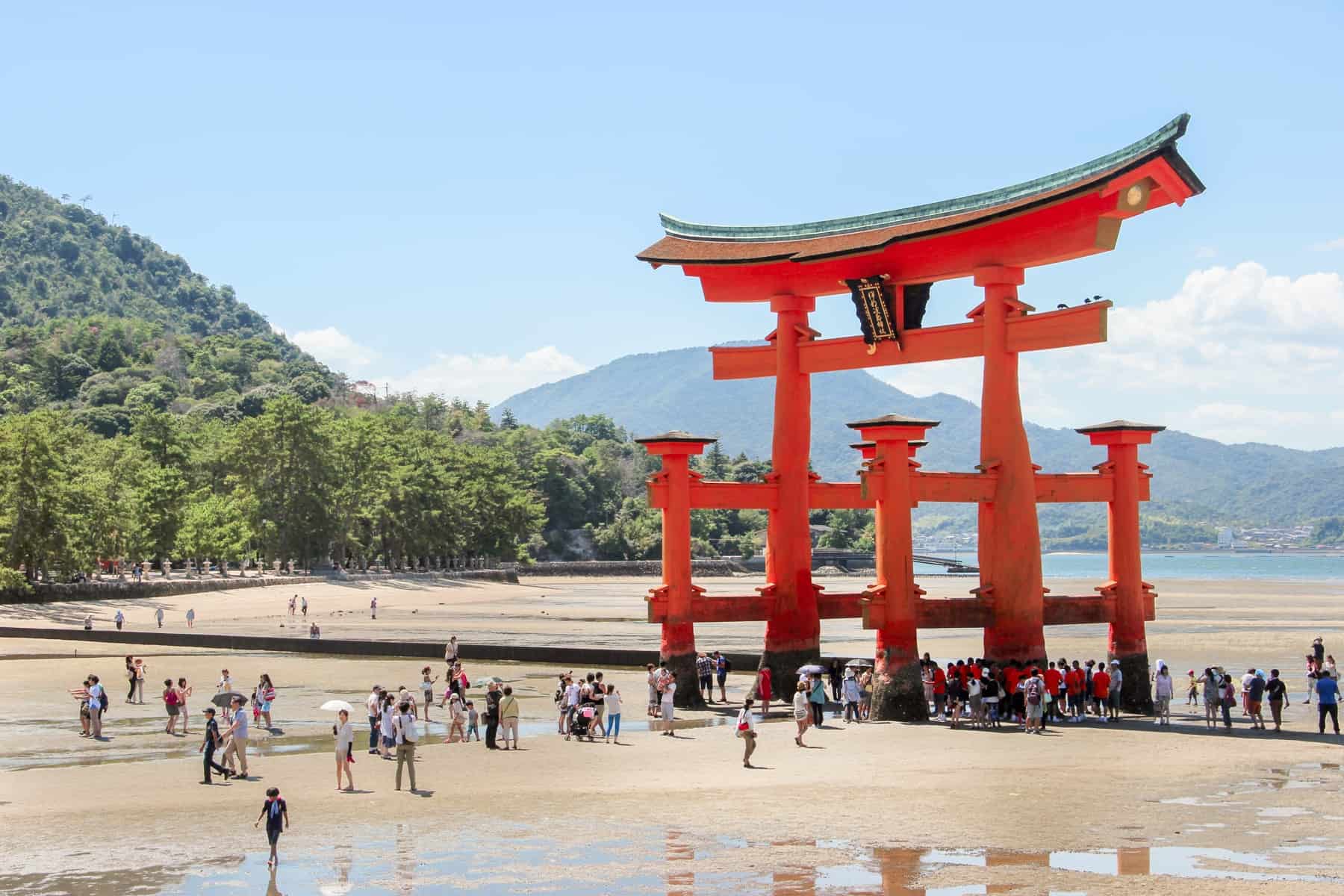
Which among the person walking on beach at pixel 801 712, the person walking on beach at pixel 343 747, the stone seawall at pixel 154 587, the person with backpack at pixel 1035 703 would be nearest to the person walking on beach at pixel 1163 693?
the person with backpack at pixel 1035 703

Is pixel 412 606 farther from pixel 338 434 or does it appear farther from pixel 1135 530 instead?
pixel 1135 530

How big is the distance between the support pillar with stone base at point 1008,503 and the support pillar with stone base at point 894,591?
2379mm

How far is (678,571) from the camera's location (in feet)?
110

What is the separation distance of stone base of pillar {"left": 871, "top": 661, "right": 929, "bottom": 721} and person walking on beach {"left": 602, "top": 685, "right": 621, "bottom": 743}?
19.6 ft

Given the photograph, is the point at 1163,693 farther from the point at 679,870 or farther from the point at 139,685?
the point at 139,685

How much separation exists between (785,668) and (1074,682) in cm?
770

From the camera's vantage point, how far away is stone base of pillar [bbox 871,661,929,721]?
3006 centimetres

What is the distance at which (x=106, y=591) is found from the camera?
75.2m

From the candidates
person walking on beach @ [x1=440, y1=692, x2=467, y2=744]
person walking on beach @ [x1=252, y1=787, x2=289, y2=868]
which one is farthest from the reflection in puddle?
person walking on beach @ [x1=440, y1=692, x2=467, y2=744]

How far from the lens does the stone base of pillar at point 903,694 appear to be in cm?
3006

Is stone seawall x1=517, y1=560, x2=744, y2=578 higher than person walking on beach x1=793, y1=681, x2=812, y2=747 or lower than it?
higher

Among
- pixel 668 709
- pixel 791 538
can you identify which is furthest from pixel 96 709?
pixel 791 538

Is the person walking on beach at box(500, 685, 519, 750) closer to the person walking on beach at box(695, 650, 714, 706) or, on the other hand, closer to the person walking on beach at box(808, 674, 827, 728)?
the person walking on beach at box(808, 674, 827, 728)

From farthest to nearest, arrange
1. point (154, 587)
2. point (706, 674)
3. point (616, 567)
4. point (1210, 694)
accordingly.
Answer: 1. point (616, 567)
2. point (154, 587)
3. point (706, 674)
4. point (1210, 694)
